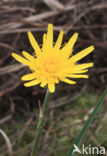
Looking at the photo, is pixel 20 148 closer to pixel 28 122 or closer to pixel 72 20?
pixel 28 122

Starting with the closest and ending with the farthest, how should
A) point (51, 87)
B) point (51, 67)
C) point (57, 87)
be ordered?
1. point (51, 87)
2. point (51, 67)
3. point (57, 87)

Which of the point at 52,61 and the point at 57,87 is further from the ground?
the point at 57,87

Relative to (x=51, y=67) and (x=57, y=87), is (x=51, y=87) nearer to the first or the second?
(x=51, y=67)

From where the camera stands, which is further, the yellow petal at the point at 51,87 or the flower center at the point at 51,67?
the flower center at the point at 51,67

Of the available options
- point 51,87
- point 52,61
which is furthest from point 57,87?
point 51,87

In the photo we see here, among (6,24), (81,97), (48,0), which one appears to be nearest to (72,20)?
(48,0)

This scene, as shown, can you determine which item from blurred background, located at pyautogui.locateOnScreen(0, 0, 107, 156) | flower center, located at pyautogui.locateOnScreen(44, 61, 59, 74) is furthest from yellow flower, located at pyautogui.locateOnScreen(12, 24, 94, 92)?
blurred background, located at pyautogui.locateOnScreen(0, 0, 107, 156)

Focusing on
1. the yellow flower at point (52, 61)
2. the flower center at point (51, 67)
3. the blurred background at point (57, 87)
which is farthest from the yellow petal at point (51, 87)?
the blurred background at point (57, 87)

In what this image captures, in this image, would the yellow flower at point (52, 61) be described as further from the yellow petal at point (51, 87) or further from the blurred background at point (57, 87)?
the blurred background at point (57, 87)
